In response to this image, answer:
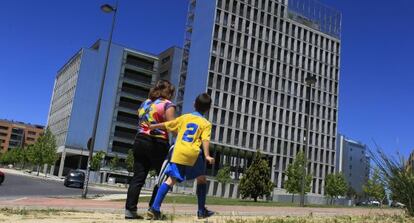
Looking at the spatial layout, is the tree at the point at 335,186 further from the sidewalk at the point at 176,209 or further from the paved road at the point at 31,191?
the sidewalk at the point at 176,209

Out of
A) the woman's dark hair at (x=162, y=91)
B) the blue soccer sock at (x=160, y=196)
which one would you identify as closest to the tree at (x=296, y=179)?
the woman's dark hair at (x=162, y=91)

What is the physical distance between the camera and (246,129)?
76250 mm

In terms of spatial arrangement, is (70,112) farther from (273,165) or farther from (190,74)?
(273,165)

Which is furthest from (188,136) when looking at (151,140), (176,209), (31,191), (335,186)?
(335,186)

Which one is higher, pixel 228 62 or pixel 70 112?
pixel 228 62

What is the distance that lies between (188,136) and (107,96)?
81.7 metres

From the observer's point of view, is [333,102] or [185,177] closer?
[185,177]

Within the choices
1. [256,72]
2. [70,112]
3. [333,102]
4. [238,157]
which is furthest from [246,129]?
[70,112]

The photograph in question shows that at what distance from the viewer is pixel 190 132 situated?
6078 mm

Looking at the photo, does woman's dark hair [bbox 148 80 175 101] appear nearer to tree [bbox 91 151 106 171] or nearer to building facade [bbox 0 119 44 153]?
tree [bbox 91 151 106 171]

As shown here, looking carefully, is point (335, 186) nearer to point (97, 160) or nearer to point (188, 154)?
point (97, 160)

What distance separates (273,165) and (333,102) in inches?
753

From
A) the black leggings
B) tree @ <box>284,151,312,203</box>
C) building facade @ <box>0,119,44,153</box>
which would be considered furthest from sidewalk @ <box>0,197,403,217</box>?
building facade @ <box>0,119,44,153</box>

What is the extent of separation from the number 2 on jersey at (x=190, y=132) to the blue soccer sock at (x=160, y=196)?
0.65 meters
